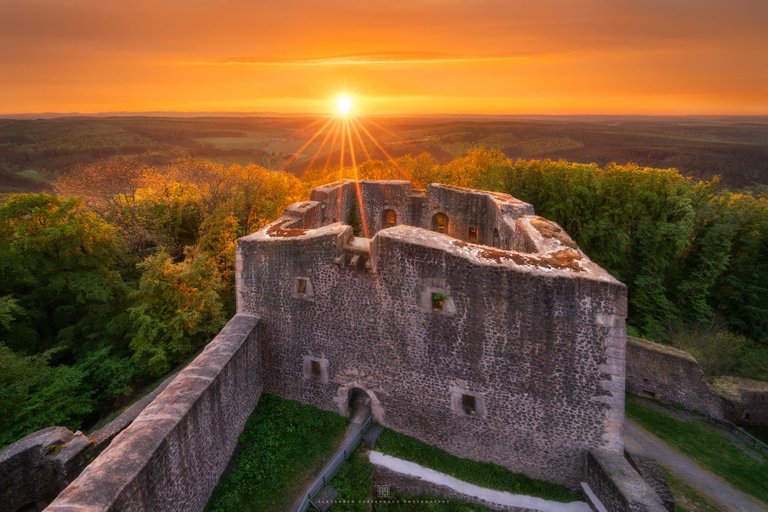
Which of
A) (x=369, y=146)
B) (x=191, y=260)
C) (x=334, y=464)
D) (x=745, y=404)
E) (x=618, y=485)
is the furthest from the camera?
(x=369, y=146)

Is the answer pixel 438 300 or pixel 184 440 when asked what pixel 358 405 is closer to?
pixel 438 300

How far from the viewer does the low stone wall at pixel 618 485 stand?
960 cm

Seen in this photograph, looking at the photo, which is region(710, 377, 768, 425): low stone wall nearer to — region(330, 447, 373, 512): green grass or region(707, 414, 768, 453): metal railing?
region(707, 414, 768, 453): metal railing

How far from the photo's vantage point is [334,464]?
38.7ft

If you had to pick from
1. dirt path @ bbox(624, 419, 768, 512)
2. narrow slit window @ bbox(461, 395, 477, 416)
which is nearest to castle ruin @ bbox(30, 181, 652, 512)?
narrow slit window @ bbox(461, 395, 477, 416)

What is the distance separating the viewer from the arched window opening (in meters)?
23.4

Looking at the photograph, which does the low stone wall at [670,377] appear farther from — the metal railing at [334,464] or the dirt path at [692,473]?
the metal railing at [334,464]

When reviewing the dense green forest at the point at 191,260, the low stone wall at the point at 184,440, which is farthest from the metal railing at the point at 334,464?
the dense green forest at the point at 191,260

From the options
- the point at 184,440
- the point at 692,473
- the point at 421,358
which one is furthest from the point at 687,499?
the point at 184,440

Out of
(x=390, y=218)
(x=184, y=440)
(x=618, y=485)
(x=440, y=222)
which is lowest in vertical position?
(x=618, y=485)

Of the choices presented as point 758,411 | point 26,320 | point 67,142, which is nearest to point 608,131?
point 758,411

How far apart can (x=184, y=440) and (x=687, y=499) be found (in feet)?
47.5

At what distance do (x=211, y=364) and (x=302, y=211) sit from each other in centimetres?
741

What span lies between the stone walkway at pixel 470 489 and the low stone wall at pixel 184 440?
4.18m
